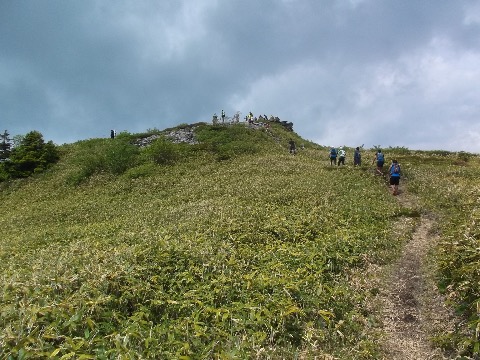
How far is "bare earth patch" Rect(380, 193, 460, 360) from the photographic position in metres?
9.82

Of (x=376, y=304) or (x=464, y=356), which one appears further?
(x=376, y=304)

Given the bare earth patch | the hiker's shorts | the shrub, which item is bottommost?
the bare earth patch

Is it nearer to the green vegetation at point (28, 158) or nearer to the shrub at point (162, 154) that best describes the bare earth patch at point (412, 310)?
the shrub at point (162, 154)

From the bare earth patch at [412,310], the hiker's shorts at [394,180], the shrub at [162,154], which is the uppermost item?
the shrub at [162,154]

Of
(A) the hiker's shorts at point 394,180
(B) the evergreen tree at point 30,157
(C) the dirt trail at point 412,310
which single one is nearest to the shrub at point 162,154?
(B) the evergreen tree at point 30,157


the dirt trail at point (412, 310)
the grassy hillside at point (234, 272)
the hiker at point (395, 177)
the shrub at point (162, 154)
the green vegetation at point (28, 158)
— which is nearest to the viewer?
the grassy hillside at point (234, 272)

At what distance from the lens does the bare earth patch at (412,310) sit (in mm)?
9820

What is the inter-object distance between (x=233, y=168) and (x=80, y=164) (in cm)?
2232

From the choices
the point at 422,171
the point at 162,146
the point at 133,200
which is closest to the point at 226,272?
the point at 133,200

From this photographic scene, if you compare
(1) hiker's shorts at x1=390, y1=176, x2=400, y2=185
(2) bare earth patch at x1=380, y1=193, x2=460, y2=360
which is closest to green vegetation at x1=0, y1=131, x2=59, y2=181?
(1) hiker's shorts at x1=390, y1=176, x2=400, y2=185

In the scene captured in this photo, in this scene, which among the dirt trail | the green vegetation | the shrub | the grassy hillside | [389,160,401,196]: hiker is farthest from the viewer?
the green vegetation

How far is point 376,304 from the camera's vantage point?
38.7ft

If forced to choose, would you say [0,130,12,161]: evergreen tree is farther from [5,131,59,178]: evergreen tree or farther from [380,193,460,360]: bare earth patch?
→ [380,193,460,360]: bare earth patch

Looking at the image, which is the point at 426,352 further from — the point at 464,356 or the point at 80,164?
the point at 80,164
